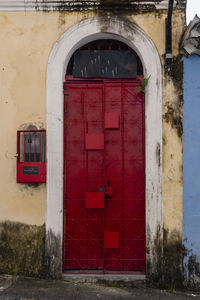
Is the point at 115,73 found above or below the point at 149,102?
above

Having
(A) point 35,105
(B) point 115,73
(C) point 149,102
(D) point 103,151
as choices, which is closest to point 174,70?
(C) point 149,102

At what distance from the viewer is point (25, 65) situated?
4594 mm

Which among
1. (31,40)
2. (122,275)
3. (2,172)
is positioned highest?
(31,40)

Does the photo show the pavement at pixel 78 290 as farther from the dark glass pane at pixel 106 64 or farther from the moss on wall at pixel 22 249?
the dark glass pane at pixel 106 64

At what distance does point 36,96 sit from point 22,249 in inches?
95.3

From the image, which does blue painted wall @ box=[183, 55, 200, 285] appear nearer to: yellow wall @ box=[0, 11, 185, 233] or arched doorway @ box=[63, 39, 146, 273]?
yellow wall @ box=[0, 11, 185, 233]

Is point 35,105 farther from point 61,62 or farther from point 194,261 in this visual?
point 194,261

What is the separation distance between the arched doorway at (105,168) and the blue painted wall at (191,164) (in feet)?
2.16

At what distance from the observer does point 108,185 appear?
182 inches

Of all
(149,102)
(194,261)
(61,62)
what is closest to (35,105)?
(61,62)

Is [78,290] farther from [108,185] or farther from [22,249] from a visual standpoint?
[108,185]

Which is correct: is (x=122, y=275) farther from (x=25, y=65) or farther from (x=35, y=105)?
(x=25, y=65)

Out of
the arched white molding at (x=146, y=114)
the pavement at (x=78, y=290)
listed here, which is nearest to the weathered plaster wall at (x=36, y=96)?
the arched white molding at (x=146, y=114)

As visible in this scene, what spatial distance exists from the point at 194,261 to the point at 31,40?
429 cm
